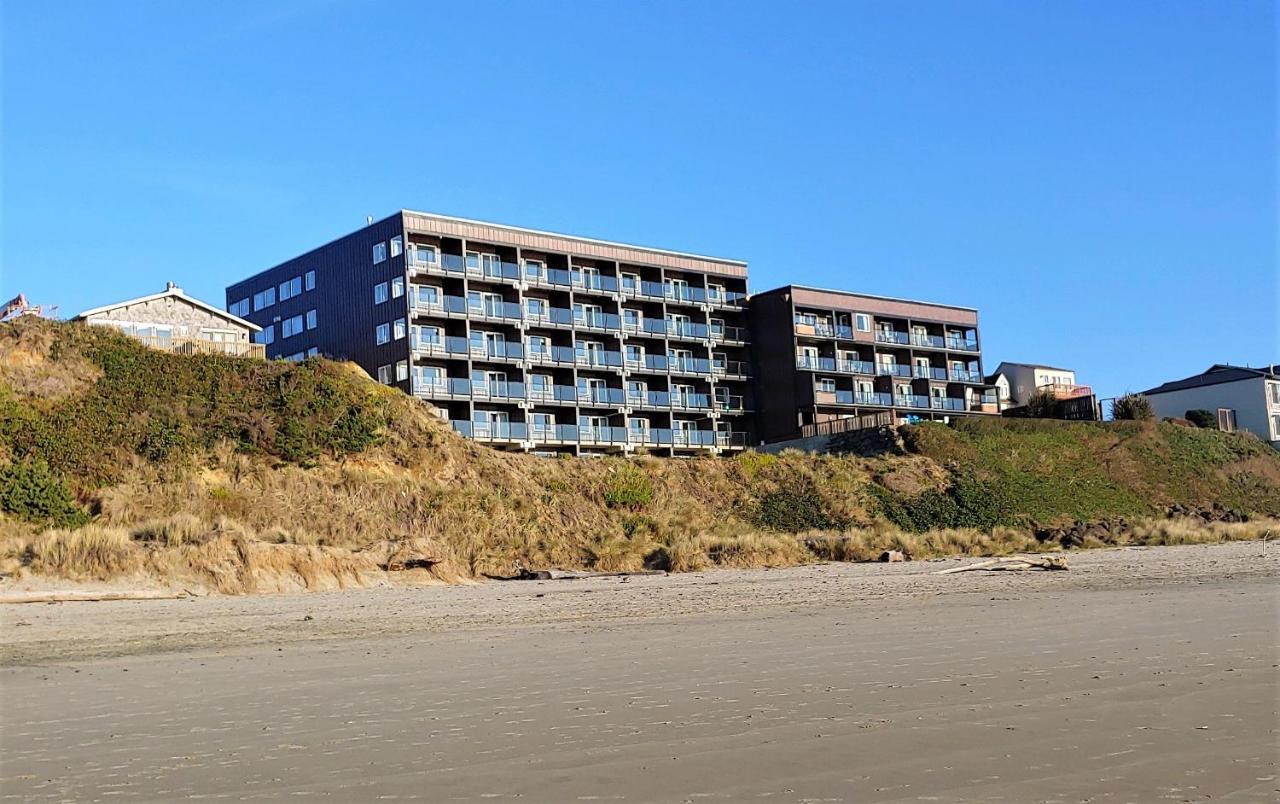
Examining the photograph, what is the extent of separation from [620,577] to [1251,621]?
696 inches

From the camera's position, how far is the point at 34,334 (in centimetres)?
3897

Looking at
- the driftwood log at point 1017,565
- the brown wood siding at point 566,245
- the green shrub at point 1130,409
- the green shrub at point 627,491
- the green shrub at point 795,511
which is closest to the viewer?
A: the driftwood log at point 1017,565

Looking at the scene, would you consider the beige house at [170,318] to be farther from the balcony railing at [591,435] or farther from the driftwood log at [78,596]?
the driftwood log at [78,596]

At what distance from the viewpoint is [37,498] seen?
31.1 metres

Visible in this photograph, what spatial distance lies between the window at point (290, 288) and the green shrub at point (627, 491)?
36918mm

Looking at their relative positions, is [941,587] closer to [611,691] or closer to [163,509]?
[611,691]

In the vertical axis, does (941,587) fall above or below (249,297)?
below

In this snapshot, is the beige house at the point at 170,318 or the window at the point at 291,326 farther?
the window at the point at 291,326

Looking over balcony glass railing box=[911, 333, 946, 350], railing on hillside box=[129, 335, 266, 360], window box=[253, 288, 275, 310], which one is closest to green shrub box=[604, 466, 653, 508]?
railing on hillside box=[129, 335, 266, 360]

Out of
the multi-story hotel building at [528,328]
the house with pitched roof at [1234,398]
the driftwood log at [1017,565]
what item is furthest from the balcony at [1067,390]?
the driftwood log at [1017,565]

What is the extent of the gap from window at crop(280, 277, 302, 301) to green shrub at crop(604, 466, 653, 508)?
3692 cm

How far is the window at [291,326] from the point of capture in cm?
7444

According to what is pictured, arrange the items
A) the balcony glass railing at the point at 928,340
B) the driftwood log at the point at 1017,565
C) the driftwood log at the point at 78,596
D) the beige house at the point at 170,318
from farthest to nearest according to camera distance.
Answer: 1. the balcony glass railing at the point at 928,340
2. the beige house at the point at 170,318
3. the driftwood log at the point at 1017,565
4. the driftwood log at the point at 78,596

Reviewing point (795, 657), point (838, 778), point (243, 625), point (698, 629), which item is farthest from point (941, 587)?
point (838, 778)
